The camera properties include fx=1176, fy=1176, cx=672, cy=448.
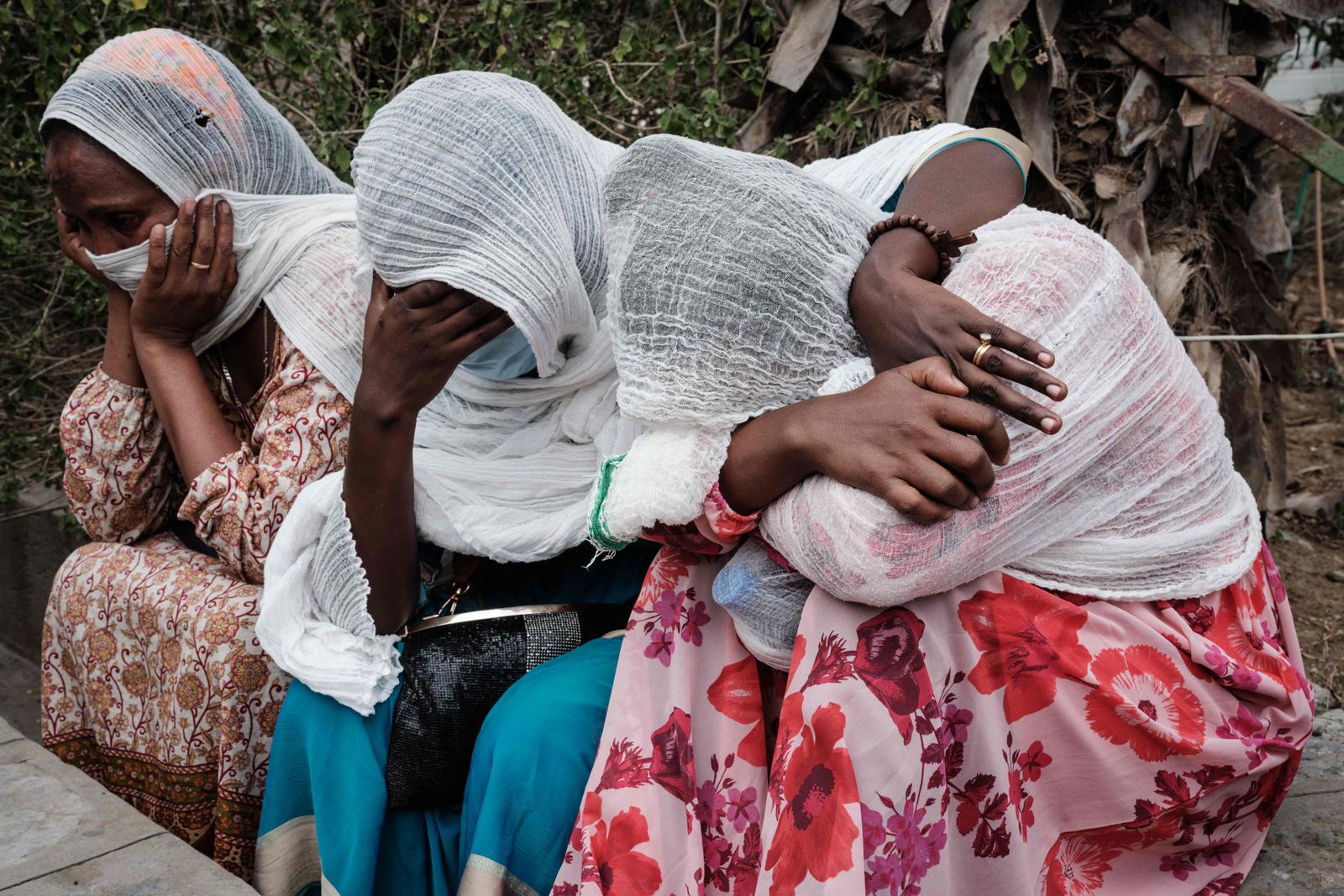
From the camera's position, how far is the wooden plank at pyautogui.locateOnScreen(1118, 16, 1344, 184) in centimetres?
257

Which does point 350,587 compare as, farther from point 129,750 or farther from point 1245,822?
point 1245,822

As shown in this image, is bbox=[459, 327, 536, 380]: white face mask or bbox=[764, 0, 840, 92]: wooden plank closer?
bbox=[459, 327, 536, 380]: white face mask

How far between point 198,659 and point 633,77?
2166 mm

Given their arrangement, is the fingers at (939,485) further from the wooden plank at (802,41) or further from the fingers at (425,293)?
the wooden plank at (802,41)

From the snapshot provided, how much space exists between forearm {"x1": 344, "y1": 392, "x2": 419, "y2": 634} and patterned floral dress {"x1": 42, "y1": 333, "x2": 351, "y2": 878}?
0.88 ft

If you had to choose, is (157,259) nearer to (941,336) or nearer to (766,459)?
(766,459)

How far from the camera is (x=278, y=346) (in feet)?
7.66

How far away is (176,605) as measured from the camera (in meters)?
2.33

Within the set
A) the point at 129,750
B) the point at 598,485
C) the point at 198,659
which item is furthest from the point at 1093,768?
the point at 129,750

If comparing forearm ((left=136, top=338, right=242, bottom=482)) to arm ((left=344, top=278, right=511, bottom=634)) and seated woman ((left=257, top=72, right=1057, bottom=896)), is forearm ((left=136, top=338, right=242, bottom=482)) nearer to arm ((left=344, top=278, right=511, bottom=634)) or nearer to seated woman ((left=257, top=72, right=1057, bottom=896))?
seated woman ((left=257, top=72, right=1057, bottom=896))

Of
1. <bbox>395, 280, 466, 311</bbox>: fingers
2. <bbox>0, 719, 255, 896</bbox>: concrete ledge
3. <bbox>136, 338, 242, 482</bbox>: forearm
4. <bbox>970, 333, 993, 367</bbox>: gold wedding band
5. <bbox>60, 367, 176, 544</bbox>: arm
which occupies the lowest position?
<bbox>0, 719, 255, 896</bbox>: concrete ledge

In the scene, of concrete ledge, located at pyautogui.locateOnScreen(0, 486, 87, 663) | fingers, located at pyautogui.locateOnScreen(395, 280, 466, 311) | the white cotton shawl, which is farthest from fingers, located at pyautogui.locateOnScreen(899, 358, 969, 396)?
concrete ledge, located at pyautogui.locateOnScreen(0, 486, 87, 663)

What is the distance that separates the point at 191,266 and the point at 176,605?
68 cm

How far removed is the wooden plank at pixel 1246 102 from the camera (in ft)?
8.43
